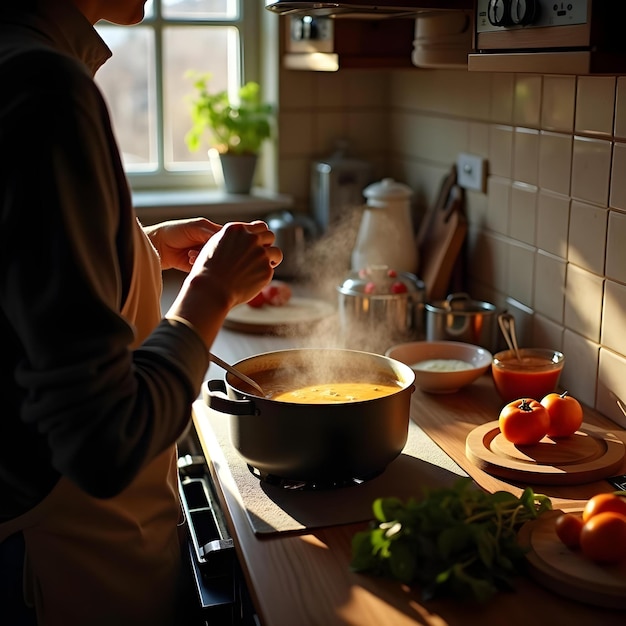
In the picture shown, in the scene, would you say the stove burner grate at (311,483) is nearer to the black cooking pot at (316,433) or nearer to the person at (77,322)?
the black cooking pot at (316,433)

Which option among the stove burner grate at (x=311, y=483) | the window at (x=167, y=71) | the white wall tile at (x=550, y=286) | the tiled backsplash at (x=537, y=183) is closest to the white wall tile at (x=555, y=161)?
the tiled backsplash at (x=537, y=183)

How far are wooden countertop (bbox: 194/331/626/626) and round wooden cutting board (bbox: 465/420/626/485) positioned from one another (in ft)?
0.07

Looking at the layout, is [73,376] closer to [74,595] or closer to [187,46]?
[74,595]

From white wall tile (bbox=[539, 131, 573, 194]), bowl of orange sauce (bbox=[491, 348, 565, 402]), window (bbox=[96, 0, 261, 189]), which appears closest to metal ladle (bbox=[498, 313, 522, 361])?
bowl of orange sauce (bbox=[491, 348, 565, 402])

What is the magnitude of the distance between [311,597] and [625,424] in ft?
2.46

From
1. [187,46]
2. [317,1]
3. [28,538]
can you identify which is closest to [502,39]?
[317,1]

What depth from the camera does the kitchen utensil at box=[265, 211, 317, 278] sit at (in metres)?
2.48

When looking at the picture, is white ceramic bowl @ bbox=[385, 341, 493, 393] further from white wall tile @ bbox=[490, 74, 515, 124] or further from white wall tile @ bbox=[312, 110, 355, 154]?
white wall tile @ bbox=[312, 110, 355, 154]

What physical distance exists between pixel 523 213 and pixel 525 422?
2.10 ft

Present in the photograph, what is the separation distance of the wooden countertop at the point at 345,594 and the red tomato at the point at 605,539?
6 centimetres

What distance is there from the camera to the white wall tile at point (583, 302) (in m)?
1.62

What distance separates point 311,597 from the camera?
1044 mm

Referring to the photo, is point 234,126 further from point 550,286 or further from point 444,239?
point 550,286

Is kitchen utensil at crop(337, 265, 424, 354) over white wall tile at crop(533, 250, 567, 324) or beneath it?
beneath
